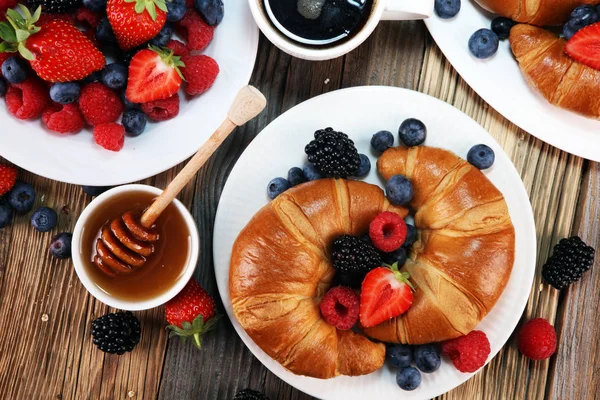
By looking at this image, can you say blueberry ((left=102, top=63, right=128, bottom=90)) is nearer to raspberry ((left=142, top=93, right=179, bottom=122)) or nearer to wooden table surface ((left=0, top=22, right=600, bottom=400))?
raspberry ((left=142, top=93, right=179, bottom=122))

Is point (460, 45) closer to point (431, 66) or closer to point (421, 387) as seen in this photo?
point (431, 66)

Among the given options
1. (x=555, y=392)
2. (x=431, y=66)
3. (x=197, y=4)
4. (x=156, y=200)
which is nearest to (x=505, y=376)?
(x=555, y=392)

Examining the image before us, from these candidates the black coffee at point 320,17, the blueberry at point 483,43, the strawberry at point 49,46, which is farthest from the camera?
the blueberry at point 483,43

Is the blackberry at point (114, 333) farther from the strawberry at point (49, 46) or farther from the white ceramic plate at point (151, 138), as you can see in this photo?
the strawberry at point (49, 46)

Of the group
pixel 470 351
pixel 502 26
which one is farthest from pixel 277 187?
pixel 502 26

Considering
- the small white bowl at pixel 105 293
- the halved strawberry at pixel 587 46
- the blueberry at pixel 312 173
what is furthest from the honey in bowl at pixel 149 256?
the halved strawberry at pixel 587 46

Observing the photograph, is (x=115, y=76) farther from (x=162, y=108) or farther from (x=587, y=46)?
(x=587, y=46)
